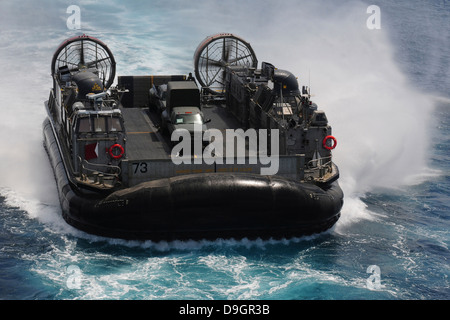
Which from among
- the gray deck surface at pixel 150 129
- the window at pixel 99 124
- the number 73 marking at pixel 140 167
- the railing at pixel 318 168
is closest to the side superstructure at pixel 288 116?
the railing at pixel 318 168

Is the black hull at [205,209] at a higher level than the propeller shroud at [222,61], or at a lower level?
lower

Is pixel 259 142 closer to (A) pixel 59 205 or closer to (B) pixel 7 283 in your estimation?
(A) pixel 59 205

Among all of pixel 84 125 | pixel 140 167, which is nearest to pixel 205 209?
pixel 140 167

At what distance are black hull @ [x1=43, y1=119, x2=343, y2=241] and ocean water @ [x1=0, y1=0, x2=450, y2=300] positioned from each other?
346 mm

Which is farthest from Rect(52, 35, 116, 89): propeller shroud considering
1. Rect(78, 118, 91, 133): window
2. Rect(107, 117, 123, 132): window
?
Rect(78, 118, 91, 133): window

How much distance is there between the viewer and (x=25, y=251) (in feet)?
62.6

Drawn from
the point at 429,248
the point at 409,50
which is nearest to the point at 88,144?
the point at 429,248

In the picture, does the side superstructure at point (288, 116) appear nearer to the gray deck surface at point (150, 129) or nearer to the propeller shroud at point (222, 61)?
the gray deck surface at point (150, 129)

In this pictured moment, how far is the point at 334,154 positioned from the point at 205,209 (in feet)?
25.9

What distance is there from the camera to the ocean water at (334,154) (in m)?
17.6

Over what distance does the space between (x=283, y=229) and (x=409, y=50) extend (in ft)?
83.4

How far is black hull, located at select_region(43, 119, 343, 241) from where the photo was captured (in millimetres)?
18812

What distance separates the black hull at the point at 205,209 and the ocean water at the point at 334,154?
0.35 m
